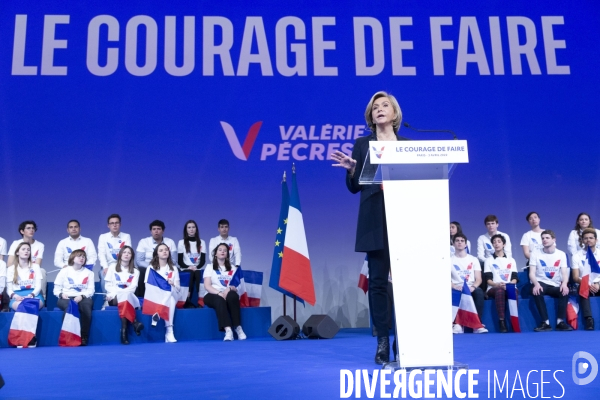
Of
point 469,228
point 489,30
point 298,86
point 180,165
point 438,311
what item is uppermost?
point 489,30

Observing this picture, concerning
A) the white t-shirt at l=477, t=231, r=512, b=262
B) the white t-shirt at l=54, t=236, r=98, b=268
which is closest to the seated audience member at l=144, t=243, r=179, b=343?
the white t-shirt at l=54, t=236, r=98, b=268

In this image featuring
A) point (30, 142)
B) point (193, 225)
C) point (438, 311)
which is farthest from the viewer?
point (30, 142)

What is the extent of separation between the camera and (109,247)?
23.6ft

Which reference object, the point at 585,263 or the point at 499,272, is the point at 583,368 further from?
the point at 585,263

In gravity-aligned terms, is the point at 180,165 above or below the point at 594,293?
above

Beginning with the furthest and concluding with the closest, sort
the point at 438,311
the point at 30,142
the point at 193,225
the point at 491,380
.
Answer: the point at 30,142
the point at 193,225
the point at 438,311
the point at 491,380

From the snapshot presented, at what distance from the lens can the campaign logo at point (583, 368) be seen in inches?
97.1

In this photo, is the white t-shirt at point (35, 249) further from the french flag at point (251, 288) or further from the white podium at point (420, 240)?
the white podium at point (420, 240)

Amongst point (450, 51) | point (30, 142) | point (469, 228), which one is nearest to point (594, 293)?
point (469, 228)

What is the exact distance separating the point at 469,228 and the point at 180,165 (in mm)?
3797

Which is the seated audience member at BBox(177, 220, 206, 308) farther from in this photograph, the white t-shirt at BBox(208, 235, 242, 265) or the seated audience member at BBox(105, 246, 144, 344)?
the seated audience member at BBox(105, 246, 144, 344)

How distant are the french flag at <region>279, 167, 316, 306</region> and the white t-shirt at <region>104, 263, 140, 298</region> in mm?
1522

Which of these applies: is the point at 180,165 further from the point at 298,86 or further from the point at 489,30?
the point at 489,30

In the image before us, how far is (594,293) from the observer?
6691 millimetres
